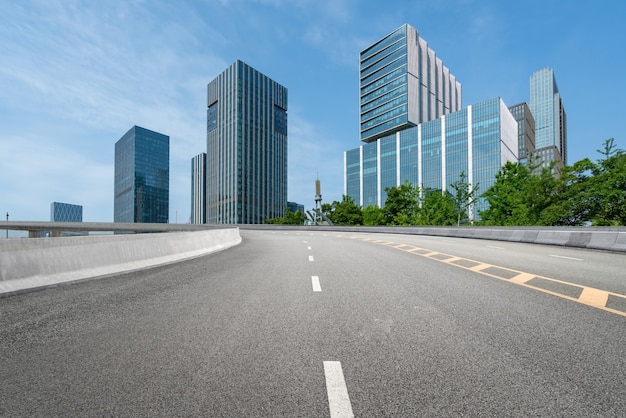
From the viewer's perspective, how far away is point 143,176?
185m

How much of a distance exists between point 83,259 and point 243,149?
161977mm

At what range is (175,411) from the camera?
2.39 metres

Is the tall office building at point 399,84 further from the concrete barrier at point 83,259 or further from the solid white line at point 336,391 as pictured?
the solid white line at point 336,391

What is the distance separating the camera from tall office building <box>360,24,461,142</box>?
5320 inches

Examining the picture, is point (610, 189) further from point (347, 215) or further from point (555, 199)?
point (347, 215)

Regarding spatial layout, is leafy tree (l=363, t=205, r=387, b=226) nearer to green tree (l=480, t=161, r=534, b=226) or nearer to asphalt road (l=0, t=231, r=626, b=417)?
green tree (l=480, t=161, r=534, b=226)

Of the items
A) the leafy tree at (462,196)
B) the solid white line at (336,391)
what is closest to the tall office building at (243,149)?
the leafy tree at (462,196)

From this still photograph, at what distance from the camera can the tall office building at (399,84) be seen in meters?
135

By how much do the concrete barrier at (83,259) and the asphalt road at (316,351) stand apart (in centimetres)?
56

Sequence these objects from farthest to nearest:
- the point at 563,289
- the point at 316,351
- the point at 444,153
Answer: the point at 444,153, the point at 563,289, the point at 316,351

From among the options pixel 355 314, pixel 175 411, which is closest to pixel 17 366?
pixel 175 411

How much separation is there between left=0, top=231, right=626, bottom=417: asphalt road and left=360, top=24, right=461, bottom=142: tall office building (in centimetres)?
13642

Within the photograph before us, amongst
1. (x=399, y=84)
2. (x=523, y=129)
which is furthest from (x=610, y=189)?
(x=523, y=129)

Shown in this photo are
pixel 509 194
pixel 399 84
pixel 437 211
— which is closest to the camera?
pixel 509 194
